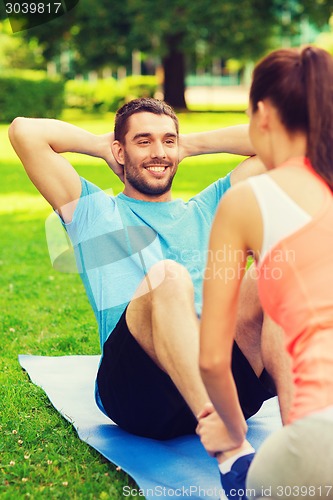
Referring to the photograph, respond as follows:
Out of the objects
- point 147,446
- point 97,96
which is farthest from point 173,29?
point 147,446

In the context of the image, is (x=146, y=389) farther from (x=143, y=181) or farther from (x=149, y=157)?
(x=149, y=157)

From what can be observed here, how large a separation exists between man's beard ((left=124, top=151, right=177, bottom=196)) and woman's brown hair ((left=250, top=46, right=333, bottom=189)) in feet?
5.04

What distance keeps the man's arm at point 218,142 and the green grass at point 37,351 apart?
140cm

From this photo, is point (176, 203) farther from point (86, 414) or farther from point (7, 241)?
point (7, 241)

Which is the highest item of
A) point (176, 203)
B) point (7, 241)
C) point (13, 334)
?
point (176, 203)

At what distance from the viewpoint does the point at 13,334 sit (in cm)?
516

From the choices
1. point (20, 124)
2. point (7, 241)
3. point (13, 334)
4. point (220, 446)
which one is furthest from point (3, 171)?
point (220, 446)

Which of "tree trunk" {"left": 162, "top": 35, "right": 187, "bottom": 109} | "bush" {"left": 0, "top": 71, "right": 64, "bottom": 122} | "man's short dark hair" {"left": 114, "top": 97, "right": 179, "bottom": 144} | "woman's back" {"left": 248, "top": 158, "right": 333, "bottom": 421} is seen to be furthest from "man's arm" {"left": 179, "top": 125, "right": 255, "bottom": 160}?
"tree trunk" {"left": 162, "top": 35, "right": 187, "bottom": 109}

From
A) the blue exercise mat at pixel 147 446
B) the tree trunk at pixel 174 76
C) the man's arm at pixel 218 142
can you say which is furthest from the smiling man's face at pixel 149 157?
the tree trunk at pixel 174 76

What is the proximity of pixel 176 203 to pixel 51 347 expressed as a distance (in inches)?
65.5

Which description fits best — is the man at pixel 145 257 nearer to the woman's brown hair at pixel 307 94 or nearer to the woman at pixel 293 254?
the woman at pixel 293 254

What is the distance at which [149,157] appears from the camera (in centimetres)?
368

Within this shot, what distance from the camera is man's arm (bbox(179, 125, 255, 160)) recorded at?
153 inches

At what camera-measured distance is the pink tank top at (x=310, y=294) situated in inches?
80.3
